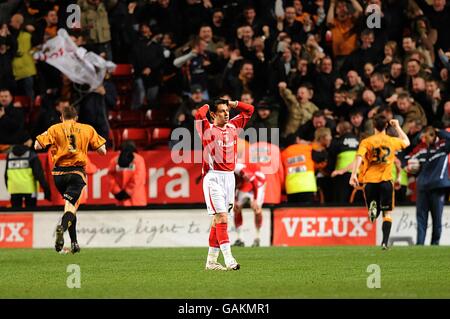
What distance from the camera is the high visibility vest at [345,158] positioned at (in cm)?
2272

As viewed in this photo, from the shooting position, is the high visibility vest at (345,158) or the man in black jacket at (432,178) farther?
the high visibility vest at (345,158)

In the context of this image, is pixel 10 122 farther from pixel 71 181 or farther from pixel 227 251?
pixel 227 251

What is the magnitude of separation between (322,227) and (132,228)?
3.83 metres

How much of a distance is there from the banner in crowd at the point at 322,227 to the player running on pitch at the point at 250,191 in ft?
2.48

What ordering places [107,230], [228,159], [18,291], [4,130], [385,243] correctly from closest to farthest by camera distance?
1. [18,291]
2. [228,159]
3. [385,243]
4. [107,230]
5. [4,130]

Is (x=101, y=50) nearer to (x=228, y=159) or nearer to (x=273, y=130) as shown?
(x=273, y=130)

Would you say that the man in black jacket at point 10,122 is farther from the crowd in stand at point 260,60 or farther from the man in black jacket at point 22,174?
the man in black jacket at point 22,174

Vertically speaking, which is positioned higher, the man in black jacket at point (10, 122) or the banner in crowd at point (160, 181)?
the man in black jacket at point (10, 122)

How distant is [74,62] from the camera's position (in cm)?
2553

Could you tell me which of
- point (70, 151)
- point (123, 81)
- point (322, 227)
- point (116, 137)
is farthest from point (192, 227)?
point (123, 81)

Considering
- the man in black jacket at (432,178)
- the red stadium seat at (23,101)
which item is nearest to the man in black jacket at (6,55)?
the red stadium seat at (23,101)

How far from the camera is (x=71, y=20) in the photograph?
26.4 meters

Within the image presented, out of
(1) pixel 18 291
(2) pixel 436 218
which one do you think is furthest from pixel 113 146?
(1) pixel 18 291
